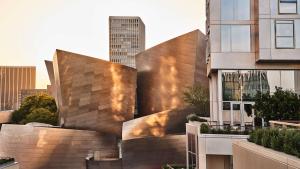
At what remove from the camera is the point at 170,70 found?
186 ft

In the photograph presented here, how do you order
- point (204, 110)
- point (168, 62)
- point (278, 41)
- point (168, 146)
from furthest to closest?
point (168, 62) → point (204, 110) → point (168, 146) → point (278, 41)

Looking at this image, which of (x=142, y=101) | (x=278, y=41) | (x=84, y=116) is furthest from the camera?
(x=142, y=101)

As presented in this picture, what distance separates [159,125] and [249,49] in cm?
1877

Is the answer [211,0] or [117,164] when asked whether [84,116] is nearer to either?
[117,164]

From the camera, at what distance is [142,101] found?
61.0 meters

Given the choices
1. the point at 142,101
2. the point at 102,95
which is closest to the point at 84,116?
the point at 102,95

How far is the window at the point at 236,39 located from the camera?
98.8ft

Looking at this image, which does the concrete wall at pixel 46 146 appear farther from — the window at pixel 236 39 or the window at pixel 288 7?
the window at pixel 288 7

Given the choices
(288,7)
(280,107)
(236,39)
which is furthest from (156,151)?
(280,107)

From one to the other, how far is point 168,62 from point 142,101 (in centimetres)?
763

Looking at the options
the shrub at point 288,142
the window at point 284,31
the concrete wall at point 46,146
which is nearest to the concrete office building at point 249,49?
the window at point 284,31

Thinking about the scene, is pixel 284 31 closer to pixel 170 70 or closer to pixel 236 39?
pixel 236 39

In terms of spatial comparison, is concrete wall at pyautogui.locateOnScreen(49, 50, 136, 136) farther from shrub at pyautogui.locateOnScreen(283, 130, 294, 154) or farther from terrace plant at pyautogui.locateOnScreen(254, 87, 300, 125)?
shrub at pyautogui.locateOnScreen(283, 130, 294, 154)

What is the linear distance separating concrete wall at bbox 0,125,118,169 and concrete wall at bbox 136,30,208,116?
42.3 ft
